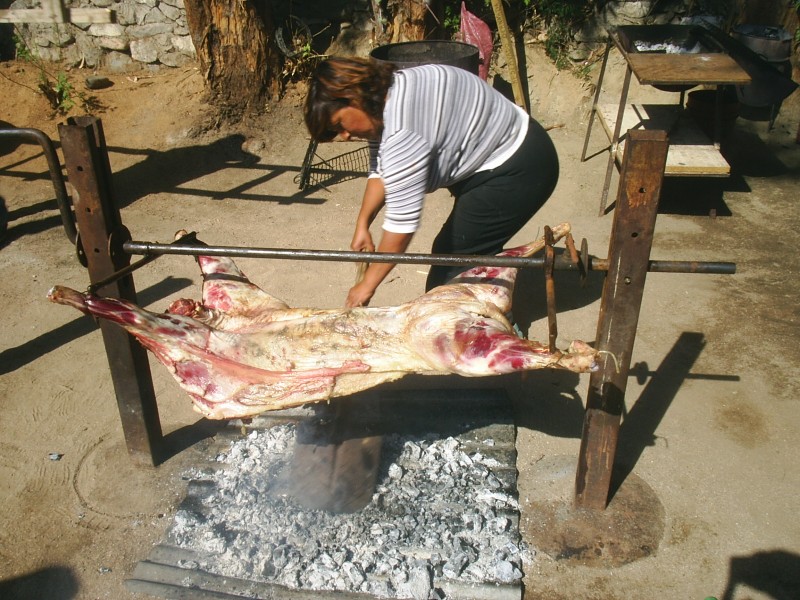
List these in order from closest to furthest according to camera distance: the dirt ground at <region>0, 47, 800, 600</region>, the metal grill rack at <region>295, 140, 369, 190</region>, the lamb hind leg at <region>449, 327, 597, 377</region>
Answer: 1. the lamb hind leg at <region>449, 327, 597, 377</region>
2. the dirt ground at <region>0, 47, 800, 600</region>
3. the metal grill rack at <region>295, 140, 369, 190</region>

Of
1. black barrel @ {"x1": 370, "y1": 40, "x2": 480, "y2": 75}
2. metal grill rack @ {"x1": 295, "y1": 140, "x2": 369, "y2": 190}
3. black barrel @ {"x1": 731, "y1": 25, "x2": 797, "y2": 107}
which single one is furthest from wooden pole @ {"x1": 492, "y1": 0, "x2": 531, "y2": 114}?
black barrel @ {"x1": 731, "y1": 25, "x2": 797, "y2": 107}

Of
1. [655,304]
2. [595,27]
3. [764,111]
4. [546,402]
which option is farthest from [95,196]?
[764,111]

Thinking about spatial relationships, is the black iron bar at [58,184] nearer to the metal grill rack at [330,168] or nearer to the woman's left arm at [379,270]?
the woman's left arm at [379,270]

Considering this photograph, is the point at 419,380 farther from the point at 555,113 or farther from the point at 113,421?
the point at 555,113

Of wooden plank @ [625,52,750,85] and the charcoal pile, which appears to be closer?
the charcoal pile

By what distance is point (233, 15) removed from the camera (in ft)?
23.1

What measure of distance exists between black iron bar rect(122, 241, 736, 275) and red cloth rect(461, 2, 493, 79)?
555cm

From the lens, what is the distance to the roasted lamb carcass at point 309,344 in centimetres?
256

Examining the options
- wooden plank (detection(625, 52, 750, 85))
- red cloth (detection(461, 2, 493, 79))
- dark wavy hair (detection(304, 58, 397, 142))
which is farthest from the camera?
red cloth (detection(461, 2, 493, 79))

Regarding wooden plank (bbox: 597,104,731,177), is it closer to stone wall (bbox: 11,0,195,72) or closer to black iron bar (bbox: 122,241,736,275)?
black iron bar (bbox: 122,241,736,275)

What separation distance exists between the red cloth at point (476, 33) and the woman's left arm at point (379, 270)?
16.9ft

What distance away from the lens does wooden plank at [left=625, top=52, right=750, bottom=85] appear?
5.16 m

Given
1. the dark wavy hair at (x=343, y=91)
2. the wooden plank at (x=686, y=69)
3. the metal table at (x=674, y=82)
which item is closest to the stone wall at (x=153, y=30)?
the metal table at (x=674, y=82)

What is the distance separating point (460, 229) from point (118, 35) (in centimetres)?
664
